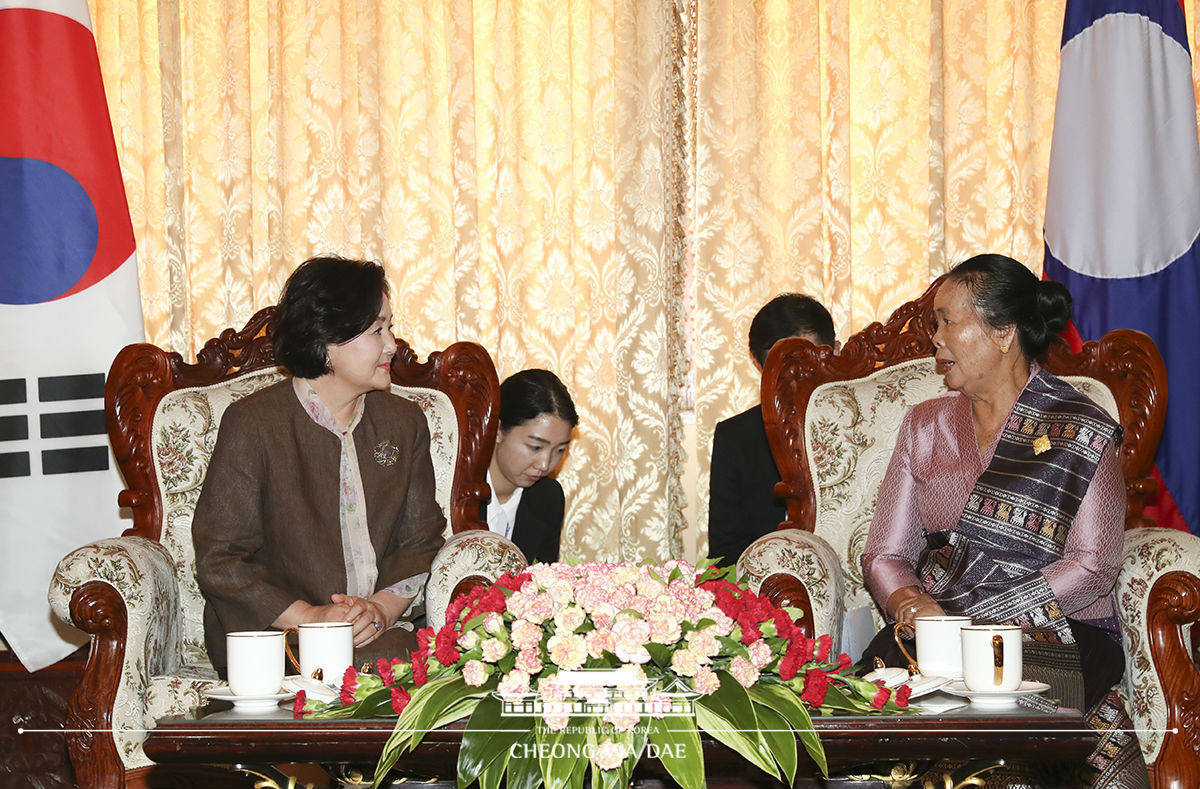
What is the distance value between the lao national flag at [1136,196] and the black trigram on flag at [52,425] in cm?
313

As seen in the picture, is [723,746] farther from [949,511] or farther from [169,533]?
[169,533]

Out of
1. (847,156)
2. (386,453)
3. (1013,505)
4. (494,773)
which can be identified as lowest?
(494,773)

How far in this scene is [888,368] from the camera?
3422 mm

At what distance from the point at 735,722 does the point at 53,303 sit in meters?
2.91

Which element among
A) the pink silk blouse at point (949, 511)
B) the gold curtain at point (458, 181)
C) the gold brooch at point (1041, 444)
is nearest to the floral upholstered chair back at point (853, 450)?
the pink silk blouse at point (949, 511)

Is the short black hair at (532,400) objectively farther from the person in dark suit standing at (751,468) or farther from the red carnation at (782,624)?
the red carnation at (782,624)

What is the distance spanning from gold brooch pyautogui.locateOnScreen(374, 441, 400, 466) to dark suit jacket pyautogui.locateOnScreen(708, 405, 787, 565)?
1.11m

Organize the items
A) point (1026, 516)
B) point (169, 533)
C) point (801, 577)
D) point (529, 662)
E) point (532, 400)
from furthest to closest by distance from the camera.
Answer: point (532, 400) → point (169, 533) → point (801, 577) → point (1026, 516) → point (529, 662)

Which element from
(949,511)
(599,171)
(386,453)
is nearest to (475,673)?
(386,453)

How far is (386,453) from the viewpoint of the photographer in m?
3.08

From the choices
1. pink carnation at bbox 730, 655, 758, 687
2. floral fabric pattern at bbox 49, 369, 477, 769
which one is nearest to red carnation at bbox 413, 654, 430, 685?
pink carnation at bbox 730, 655, 758, 687

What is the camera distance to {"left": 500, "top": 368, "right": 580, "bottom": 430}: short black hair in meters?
3.53

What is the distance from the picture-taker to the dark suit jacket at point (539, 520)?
3682mm

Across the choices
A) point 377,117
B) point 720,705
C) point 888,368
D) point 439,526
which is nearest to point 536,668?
point 720,705
